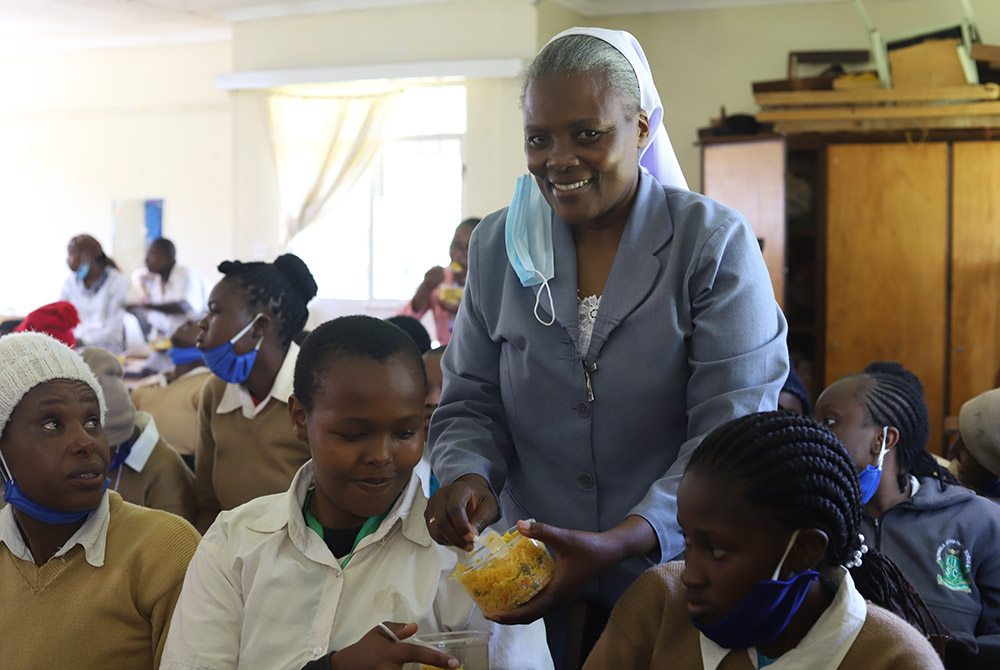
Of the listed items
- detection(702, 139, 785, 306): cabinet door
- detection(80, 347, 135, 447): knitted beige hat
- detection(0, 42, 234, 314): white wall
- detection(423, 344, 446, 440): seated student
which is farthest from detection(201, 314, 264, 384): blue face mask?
detection(0, 42, 234, 314): white wall

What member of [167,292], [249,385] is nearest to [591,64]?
[249,385]

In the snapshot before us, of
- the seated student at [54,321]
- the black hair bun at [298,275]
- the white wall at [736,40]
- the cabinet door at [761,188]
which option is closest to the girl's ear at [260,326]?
the black hair bun at [298,275]

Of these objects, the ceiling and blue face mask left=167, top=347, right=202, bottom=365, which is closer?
blue face mask left=167, top=347, right=202, bottom=365

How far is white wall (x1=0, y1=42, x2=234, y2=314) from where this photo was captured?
10.2 m

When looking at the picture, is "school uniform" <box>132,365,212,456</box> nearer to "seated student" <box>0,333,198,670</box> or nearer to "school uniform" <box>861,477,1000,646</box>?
"seated student" <box>0,333,198,670</box>

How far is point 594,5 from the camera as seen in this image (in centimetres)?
809

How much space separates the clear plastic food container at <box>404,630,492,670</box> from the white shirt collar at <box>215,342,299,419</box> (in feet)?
5.35

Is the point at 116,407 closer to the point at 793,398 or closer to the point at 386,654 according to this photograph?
the point at 386,654

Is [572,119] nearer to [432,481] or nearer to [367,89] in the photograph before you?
[432,481]

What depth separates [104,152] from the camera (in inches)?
415

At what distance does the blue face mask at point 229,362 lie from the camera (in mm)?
3078

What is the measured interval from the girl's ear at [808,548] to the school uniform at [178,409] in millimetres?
2930

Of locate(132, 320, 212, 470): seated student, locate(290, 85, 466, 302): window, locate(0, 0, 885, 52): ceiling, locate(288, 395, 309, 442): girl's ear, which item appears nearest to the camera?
locate(288, 395, 309, 442): girl's ear

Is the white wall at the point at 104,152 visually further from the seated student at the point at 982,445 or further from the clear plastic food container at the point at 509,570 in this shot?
the clear plastic food container at the point at 509,570
